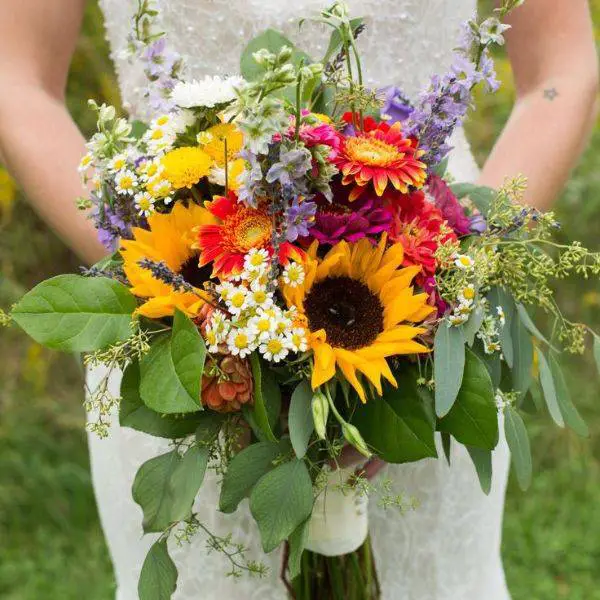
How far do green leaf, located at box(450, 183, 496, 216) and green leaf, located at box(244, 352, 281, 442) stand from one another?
14.1 inches

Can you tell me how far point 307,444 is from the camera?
91cm

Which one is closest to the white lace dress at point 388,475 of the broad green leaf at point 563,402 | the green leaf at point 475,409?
the broad green leaf at point 563,402

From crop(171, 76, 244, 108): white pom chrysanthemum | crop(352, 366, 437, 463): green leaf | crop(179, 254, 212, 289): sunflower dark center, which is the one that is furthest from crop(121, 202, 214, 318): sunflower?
crop(352, 366, 437, 463): green leaf

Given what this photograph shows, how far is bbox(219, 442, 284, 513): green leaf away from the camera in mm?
935

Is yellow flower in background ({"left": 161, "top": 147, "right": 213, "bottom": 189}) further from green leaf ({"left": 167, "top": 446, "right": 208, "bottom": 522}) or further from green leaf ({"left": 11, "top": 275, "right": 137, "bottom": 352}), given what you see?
green leaf ({"left": 167, "top": 446, "right": 208, "bottom": 522})

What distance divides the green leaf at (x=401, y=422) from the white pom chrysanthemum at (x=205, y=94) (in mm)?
336

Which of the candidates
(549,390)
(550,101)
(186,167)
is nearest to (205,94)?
(186,167)

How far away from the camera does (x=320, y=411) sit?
86cm

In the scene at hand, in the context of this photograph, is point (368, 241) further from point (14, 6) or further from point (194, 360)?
point (14, 6)

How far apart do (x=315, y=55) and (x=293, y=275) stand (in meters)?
0.55

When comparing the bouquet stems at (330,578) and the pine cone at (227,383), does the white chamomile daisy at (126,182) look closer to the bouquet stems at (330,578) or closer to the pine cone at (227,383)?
the pine cone at (227,383)

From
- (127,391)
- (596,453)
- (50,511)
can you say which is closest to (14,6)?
(127,391)

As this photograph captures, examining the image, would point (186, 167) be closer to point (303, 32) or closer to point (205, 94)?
point (205, 94)

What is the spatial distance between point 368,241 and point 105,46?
8.72 ft
